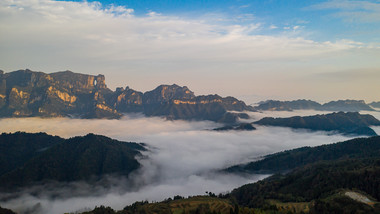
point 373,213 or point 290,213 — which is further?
point 290,213

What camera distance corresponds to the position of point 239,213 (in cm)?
18862

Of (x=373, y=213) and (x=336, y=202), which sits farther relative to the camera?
(x=336, y=202)

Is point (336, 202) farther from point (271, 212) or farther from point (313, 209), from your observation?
point (271, 212)

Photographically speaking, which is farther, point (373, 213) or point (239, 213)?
point (239, 213)

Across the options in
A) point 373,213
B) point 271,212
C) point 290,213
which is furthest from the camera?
point 271,212

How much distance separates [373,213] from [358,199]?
27.8 metres

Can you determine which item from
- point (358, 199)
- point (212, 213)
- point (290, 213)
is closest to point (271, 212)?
point (290, 213)

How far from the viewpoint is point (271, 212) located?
199000mm

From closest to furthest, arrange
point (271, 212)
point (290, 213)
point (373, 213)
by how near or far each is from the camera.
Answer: point (373, 213) → point (290, 213) → point (271, 212)

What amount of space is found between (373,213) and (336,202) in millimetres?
26119

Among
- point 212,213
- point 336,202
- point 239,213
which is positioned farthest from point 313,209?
point 212,213

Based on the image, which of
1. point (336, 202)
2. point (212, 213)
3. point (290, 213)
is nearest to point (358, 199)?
point (336, 202)

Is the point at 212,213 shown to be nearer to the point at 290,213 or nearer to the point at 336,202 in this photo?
the point at 290,213

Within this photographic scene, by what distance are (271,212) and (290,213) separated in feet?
58.2
